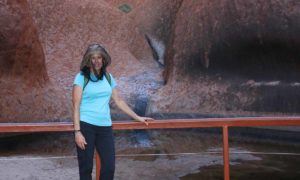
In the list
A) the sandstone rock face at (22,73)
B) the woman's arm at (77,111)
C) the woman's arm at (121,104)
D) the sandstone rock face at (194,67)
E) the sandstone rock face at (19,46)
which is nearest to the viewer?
the woman's arm at (77,111)

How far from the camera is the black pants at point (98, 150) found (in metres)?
3.95

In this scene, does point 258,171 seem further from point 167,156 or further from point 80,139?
point 80,139

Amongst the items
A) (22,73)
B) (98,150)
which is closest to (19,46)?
(22,73)

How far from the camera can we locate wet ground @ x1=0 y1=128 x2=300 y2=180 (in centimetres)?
802

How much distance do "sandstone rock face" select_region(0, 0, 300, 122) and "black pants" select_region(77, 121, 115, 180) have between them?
35.1 ft

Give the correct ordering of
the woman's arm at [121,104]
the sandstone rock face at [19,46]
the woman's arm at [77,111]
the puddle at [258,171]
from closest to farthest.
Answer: the woman's arm at [77,111] → the woman's arm at [121,104] → the puddle at [258,171] → the sandstone rock face at [19,46]

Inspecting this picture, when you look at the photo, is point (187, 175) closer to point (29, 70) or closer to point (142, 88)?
point (29, 70)

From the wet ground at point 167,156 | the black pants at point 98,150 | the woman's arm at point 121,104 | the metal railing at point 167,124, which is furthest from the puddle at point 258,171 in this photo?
the black pants at point 98,150

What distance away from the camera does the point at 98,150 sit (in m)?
4.05

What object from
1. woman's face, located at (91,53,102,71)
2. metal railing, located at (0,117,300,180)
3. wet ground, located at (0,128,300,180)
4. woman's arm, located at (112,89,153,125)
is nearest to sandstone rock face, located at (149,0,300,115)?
wet ground, located at (0,128,300,180)

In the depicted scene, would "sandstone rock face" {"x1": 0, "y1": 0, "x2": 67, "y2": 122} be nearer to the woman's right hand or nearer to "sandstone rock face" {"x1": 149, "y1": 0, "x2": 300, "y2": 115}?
"sandstone rock face" {"x1": 149, "y1": 0, "x2": 300, "y2": 115}

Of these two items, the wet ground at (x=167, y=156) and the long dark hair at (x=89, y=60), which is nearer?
the long dark hair at (x=89, y=60)

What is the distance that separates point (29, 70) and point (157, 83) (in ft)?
16.3

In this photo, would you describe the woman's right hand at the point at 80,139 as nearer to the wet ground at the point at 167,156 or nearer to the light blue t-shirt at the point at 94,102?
the light blue t-shirt at the point at 94,102
